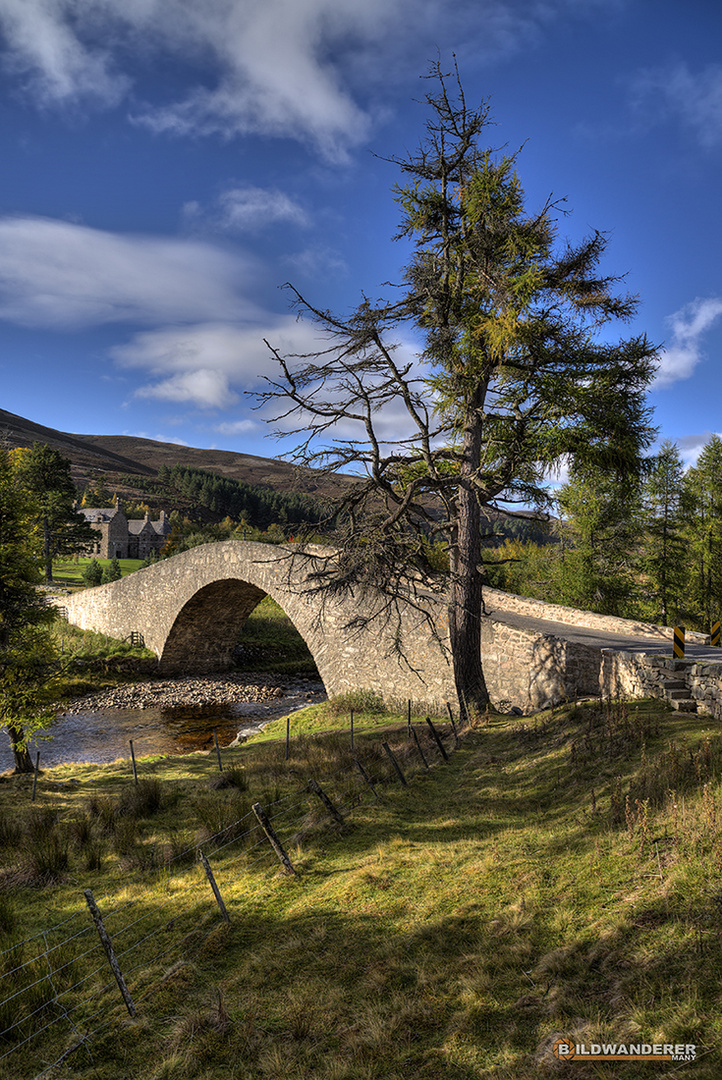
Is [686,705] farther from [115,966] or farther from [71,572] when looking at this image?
[71,572]

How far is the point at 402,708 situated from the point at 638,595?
17.1 meters

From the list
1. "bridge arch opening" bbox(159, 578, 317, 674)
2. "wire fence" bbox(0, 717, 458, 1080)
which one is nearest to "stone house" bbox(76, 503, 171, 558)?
"bridge arch opening" bbox(159, 578, 317, 674)

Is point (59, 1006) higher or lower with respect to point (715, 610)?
lower

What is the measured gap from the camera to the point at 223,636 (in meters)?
30.6

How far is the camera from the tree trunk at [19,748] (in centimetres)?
1325

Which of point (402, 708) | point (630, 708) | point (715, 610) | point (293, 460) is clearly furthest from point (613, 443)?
point (715, 610)

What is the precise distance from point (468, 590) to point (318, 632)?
25.5 feet

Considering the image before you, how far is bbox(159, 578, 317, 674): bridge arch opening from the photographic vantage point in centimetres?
2692

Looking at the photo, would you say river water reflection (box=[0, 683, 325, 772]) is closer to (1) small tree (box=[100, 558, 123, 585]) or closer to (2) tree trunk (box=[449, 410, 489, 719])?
(2) tree trunk (box=[449, 410, 489, 719])

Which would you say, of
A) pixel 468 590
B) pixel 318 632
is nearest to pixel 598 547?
pixel 318 632

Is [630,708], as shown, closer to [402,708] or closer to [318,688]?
[402,708]

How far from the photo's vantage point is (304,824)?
7672 millimetres

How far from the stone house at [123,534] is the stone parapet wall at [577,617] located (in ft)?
230

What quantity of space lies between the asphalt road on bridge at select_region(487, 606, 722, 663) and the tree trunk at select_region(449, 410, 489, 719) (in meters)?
0.64
